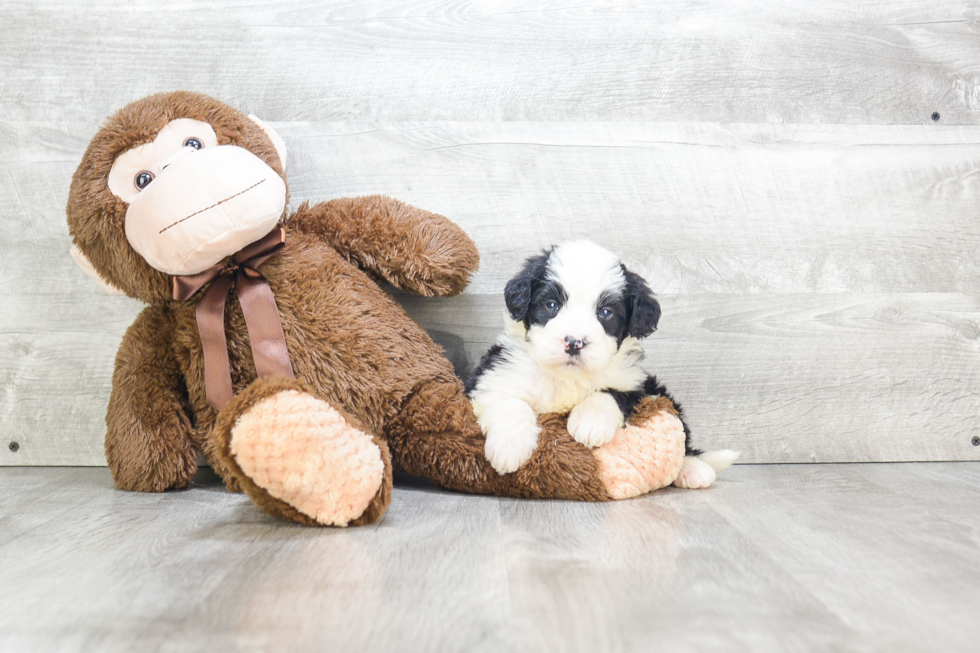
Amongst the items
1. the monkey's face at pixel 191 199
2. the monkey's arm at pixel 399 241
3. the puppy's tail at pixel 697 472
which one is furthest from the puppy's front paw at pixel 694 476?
the monkey's face at pixel 191 199

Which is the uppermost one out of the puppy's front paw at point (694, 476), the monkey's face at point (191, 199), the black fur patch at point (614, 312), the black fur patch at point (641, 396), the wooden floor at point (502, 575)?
the monkey's face at point (191, 199)

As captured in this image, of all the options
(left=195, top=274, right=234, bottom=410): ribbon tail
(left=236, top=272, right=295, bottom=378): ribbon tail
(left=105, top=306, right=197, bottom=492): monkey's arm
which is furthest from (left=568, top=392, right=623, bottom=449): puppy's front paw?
(left=105, top=306, right=197, bottom=492): monkey's arm

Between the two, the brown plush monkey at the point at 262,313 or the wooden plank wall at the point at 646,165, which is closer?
the brown plush monkey at the point at 262,313

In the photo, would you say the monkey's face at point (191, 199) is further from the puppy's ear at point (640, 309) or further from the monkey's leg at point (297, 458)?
the puppy's ear at point (640, 309)

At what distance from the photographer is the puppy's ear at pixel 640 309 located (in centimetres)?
125

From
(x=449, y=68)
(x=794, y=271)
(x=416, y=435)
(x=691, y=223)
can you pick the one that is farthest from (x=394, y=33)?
(x=794, y=271)

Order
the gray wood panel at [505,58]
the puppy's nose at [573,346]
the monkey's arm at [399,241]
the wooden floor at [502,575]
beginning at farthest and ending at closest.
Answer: the gray wood panel at [505,58]
the monkey's arm at [399,241]
the puppy's nose at [573,346]
the wooden floor at [502,575]

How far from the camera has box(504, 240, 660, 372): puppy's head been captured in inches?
47.6

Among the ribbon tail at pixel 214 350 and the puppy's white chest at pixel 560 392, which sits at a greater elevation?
the ribbon tail at pixel 214 350

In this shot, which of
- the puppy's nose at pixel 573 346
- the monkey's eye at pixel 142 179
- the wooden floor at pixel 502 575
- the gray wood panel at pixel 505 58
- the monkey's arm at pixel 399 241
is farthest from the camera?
the gray wood panel at pixel 505 58

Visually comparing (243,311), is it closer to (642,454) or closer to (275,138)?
(275,138)

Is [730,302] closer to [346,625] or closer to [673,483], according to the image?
[673,483]

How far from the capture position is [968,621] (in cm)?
79

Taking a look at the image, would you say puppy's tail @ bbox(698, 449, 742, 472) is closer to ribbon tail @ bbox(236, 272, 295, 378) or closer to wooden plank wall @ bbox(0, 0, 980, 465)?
wooden plank wall @ bbox(0, 0, 980, 465)
